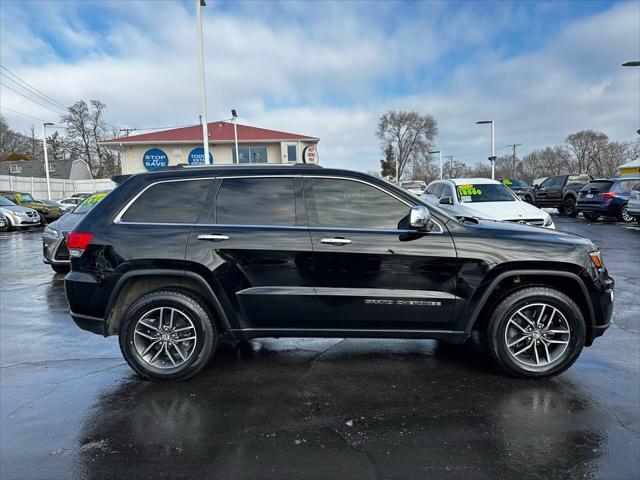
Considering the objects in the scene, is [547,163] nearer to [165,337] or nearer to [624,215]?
[624,215]

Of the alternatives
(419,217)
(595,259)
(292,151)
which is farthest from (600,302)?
(292,151)

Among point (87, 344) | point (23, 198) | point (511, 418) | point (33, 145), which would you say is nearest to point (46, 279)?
point (87, 344)

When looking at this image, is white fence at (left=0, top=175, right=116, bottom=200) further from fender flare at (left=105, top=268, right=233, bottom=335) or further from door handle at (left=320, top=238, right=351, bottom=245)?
door handle at (left=320, top=238, right=351, bottom=245)

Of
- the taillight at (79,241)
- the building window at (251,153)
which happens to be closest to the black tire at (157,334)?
the taillight at (79,241)

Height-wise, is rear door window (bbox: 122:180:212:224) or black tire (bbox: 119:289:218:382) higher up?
rear door window (bbox: 122:180:212:224)

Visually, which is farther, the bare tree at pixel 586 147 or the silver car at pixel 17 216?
the bare tree at pixel 586 147

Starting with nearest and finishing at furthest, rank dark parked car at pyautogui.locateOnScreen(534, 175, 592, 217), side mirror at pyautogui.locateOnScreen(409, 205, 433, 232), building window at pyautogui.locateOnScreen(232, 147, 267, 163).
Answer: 1. side mirror at pyautogui.locateOnScreen(409, 205, 433, 232)
2. dark parked car at pyautogui.locateOnScreen(534, 175, 592, 217)
3. building window at pyautogui.locateOnScreen(232, 147, 267, 163)

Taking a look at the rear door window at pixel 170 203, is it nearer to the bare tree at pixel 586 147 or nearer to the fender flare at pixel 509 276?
the fender flare at pixel 509 276

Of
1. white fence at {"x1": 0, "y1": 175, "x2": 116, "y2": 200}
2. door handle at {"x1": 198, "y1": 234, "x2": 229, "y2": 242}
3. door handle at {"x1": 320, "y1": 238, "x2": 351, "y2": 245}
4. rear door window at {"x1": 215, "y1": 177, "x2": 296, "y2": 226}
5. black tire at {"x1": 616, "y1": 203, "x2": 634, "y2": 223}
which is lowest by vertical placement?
black tire at {"x1": 616, "y1": 203, "x2": 634, "y2": 223}

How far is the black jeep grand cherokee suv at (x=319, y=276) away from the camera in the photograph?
146 inches

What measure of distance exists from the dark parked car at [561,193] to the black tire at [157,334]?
73.8 feet

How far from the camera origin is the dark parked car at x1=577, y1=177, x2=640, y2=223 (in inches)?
664

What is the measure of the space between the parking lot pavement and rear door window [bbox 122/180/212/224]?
58.1 inches

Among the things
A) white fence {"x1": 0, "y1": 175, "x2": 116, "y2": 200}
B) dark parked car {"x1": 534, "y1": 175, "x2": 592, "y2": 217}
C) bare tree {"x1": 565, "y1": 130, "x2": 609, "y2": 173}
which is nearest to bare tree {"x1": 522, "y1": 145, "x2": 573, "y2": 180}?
bare tree {"x1": 565, "y1": 130, "x2": 609, "y2": 173}
